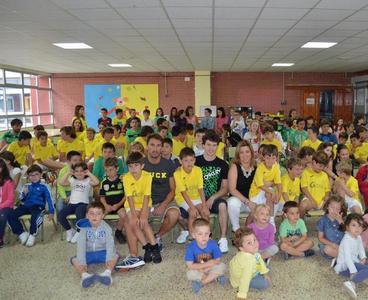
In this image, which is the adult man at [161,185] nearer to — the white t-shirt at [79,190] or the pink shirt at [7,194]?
the white t-shirt at [79,190]

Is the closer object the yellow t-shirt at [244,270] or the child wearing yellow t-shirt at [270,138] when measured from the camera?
the yellow t-shirt at [244,270]

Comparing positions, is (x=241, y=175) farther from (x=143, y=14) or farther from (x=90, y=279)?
(x=143, y=14)

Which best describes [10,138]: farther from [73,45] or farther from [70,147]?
[73,45]

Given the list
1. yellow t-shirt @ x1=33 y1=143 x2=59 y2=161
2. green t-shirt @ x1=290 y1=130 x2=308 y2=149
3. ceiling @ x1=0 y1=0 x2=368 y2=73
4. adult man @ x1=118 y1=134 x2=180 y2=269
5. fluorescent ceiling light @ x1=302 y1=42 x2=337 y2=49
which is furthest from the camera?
fluorescent ceiling light @ x1=302 y1=42 x2=337 y2=49

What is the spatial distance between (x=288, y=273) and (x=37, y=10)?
4.66 metres

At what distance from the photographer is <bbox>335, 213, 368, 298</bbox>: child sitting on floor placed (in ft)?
9.73

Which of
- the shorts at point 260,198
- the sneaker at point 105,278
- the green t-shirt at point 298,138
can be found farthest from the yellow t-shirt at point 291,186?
the green t-shirt at point 298,138

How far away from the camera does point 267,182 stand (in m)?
3.91

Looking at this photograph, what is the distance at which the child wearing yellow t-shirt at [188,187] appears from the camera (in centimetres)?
380

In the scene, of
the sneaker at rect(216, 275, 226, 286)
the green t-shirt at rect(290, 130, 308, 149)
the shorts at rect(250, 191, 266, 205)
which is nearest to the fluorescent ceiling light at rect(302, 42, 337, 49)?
the green t-shirt at rect(290, 130, 308, 149)

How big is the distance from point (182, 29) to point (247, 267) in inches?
177

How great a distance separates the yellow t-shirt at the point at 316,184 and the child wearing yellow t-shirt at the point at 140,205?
1.87 metres

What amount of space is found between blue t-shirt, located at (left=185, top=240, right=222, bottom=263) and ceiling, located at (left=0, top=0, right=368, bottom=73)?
122 inches

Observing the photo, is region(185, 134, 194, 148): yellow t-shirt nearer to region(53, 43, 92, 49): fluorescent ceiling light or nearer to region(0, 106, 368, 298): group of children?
region(0, 106, 368, 298): group of children
